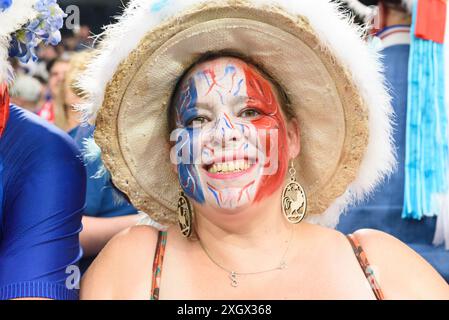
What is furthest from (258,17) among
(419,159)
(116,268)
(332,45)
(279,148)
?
(419,159)

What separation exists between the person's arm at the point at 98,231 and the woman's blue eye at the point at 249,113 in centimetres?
105

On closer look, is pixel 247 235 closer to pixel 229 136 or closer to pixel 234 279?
pixel 234 279

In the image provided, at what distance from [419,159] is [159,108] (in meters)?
1.30

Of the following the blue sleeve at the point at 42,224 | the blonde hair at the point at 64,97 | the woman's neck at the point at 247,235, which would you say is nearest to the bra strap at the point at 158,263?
the woman's neck at the point at 247,235

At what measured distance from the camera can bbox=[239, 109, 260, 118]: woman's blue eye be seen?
2.13 metres

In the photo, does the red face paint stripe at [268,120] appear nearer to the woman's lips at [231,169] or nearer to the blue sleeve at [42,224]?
the woman's lips at [231,169]

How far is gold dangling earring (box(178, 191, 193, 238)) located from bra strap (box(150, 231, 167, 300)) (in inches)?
2.6

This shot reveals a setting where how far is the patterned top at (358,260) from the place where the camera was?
2.03m

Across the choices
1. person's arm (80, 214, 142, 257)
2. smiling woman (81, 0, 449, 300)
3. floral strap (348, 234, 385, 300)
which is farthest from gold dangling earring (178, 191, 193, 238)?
person's arm (80, 214, 142, 257)

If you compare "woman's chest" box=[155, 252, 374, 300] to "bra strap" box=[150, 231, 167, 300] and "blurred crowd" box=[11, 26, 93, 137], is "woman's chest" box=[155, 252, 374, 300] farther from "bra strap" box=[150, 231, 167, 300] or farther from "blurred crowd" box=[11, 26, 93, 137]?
"blurred crowd" box=[11, 26, 93, 137]

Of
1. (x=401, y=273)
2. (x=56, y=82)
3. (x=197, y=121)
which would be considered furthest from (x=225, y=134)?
(x=56, y=82)

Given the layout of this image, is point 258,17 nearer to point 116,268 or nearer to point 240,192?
point 240,192

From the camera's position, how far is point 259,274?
6.84 feet
